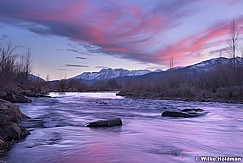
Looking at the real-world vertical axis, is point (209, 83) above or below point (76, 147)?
above

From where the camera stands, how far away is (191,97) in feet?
140

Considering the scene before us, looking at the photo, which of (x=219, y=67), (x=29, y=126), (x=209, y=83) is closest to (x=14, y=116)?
(x=29, y=126)

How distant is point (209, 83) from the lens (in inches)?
1903

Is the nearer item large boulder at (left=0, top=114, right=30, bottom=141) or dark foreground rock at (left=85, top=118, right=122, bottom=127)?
large boulder at (left=0, top=114, right=30, bottom=141)

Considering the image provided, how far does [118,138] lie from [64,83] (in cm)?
8726

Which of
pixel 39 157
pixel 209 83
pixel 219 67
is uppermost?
pixel 219 67

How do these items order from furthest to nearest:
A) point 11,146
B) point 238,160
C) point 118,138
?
1. point 118,138
2. point 11,146
3. point 238,160

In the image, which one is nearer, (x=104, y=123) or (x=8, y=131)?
(x=8, y=131)

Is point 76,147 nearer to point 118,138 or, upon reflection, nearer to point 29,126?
point 118,138

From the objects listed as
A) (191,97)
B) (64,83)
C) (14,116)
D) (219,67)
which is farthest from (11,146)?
(64,83)

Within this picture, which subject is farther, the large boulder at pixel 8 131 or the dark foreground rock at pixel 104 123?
Answer: the dark foreground rock at pixel 104 123

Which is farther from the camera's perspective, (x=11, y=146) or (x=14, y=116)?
(x=14, y=116)

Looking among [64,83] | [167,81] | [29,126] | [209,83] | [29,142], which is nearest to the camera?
[29,142]

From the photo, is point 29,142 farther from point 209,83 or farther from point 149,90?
point 149,90
